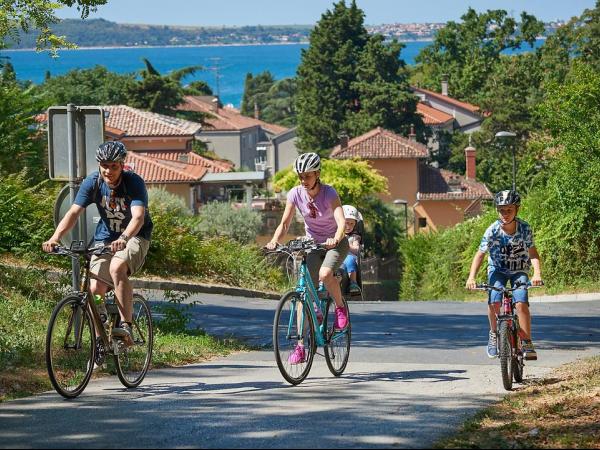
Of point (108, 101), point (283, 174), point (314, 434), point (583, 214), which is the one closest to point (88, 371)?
point (314, 434)

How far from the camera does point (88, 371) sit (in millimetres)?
9484

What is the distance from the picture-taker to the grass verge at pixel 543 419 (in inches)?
303

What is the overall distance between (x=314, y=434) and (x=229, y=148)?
131925mm

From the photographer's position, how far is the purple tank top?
10.6 metres

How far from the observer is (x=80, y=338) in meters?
9.38

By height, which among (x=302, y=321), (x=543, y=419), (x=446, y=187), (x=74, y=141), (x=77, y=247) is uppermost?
(x=446, y=187)

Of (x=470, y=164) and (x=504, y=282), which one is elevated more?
(x=470, y=164)

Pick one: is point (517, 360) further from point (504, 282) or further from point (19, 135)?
point (19, 135)

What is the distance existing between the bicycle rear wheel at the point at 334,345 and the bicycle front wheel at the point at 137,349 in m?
1.49

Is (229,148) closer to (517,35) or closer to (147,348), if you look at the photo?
(517,35)

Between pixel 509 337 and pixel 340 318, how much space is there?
1.47m

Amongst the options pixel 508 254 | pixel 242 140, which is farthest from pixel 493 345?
pixel 242 140

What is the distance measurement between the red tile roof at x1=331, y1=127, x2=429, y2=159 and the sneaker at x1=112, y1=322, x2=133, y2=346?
7666 centimetres

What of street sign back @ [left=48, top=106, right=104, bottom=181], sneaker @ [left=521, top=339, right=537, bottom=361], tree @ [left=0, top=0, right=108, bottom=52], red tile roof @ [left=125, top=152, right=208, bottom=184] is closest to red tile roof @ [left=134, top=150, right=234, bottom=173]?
red tile roof @ [left=125, top=152, right=208, bottom=184]
